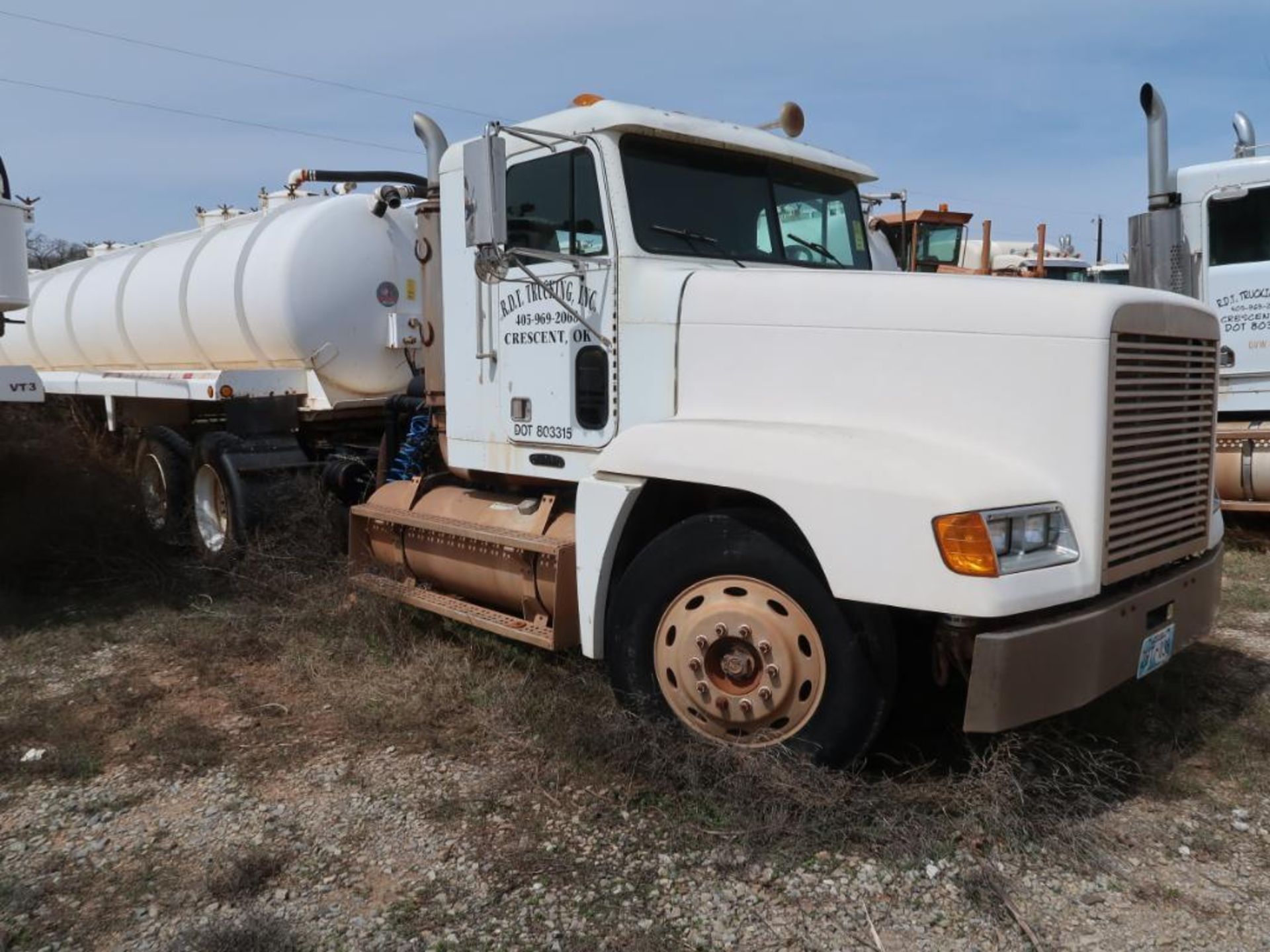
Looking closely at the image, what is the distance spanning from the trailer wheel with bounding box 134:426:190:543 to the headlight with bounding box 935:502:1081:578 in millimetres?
6819

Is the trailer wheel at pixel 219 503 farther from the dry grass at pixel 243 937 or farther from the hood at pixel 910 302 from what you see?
the dry grass at pixel 243 937

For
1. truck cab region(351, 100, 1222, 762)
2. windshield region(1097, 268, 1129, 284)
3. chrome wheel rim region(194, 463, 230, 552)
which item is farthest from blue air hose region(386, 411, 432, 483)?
windshield region(1097, 268, 1129, 284)

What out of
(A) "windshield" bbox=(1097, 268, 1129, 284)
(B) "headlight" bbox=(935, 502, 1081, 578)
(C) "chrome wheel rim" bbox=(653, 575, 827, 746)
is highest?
(A) "windshield" bbox=(1097, 268, 1129, 284)

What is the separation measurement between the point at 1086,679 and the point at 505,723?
2.39 meters

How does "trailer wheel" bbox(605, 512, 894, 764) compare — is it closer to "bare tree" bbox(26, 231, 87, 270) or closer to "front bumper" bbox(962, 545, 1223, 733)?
"front bumper" bbox(962, 545, 1223, 733)

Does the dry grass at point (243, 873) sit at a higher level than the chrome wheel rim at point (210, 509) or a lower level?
lower

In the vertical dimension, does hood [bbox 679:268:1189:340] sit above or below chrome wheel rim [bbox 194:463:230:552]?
above

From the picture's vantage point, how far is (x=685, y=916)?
3150 mm

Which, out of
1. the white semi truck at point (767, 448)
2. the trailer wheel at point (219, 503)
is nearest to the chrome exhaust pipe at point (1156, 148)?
the white semi truck at point (767, 448)

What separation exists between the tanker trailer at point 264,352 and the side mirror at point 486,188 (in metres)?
3.54

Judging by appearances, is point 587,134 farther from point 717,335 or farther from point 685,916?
point 685,916

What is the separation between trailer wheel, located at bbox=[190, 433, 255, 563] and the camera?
23.8ft

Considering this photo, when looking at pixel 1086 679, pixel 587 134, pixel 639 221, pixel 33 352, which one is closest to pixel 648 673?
pixel 1086 679

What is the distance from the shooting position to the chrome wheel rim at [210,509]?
26.2ft
